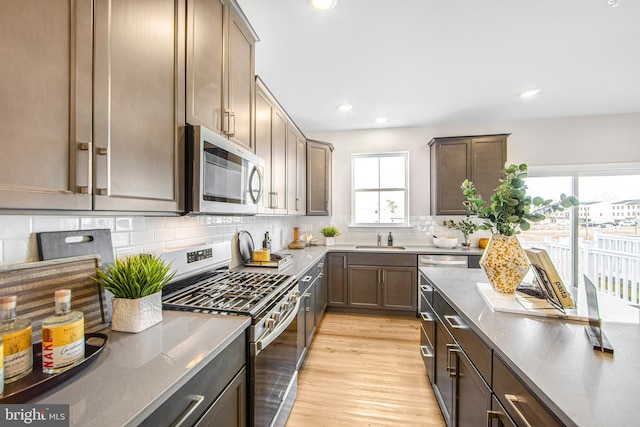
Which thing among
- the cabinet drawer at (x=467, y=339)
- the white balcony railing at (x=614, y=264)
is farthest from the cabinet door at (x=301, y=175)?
the white balcony railing at (x=614, y=264)

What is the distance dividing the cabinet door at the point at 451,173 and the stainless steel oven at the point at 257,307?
8.60ft

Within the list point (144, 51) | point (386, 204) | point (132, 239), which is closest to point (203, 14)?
point (144, 51)

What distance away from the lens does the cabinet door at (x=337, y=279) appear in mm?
3398

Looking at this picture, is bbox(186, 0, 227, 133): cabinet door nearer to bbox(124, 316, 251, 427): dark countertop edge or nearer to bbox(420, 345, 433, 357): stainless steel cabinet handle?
bbox(124, 316, 251, 427): dark countertop edge

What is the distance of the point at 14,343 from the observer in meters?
0.67

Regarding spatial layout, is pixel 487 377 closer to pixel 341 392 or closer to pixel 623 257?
pixel 341 392

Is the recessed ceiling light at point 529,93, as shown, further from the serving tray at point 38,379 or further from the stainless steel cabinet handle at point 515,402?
the serving tray at point 38,379

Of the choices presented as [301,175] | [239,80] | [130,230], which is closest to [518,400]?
[130,230]

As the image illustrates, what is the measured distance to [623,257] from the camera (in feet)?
11.2

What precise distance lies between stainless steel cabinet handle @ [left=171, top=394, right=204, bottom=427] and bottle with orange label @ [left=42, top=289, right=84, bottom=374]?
342mm

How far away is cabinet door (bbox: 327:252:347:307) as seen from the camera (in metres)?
3.40

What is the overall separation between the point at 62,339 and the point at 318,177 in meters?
3.27

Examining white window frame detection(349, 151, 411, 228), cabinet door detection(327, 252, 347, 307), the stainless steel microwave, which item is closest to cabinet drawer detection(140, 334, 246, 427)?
the stainless steel microwave

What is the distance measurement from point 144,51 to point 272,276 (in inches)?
54.2
